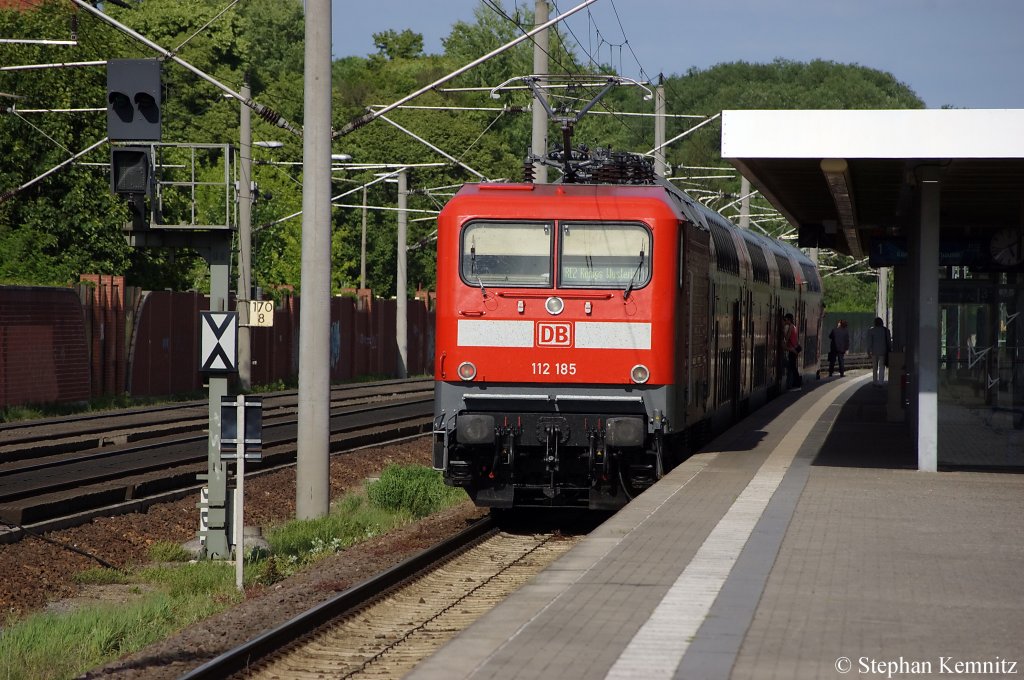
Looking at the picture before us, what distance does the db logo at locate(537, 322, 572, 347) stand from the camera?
13859 mm

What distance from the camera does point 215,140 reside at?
241ft

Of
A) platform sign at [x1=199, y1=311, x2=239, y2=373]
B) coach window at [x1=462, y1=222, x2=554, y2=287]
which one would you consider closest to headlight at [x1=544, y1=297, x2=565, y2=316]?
coach window at [x1=462, y1=222, x2=554, y2=287]

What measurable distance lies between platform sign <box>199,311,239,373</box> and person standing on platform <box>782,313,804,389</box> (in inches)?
797

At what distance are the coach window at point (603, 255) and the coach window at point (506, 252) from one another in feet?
0.63

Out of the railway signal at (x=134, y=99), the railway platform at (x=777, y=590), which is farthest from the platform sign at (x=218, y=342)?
the railway platform at (x=777, y=590)

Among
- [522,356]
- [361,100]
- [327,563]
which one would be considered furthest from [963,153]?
[361,100]

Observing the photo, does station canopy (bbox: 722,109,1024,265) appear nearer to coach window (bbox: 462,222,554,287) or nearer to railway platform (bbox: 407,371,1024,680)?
coach window (bbox: 462,222,554,287)

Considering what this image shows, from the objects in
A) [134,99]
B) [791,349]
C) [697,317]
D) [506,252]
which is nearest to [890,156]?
[697,317]

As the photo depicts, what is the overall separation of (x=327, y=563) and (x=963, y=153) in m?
6.92

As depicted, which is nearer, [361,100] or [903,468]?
[903,468]

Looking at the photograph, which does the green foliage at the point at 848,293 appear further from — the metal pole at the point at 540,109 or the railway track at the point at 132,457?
the metal pole at the point at 540,109

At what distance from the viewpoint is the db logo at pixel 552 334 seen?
13859mm

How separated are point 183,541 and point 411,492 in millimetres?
2950

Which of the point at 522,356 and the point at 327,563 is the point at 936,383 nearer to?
the point at 522,356
